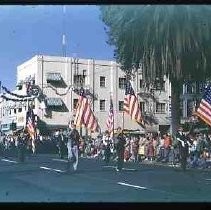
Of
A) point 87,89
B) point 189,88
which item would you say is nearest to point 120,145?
point 87,89

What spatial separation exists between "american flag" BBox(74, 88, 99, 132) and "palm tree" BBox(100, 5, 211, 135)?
65 cm

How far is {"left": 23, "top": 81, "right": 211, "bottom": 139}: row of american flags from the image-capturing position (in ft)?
28.0

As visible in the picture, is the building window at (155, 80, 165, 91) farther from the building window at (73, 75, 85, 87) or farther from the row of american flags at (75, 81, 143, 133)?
the building window at (73, 75, 85, 87)

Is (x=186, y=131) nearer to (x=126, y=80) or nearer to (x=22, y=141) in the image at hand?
(x=126, y=80)

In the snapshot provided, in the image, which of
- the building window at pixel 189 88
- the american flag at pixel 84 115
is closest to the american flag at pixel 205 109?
the building window at pixel 189 88

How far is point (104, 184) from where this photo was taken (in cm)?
838

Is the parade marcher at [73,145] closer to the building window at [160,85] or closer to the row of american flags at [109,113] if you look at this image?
the row of american flags at [109,113]

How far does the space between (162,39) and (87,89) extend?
113 cm

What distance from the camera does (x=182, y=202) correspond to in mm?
8258

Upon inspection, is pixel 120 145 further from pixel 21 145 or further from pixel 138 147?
pixel 21 145

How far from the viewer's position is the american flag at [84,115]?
866 cm
